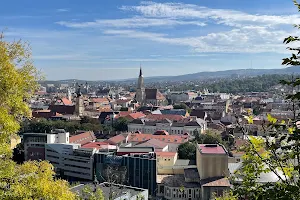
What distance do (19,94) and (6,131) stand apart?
1.80ft

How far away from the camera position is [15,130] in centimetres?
514

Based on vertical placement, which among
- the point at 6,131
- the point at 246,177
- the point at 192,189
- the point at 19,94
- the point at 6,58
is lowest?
the point at 192,189

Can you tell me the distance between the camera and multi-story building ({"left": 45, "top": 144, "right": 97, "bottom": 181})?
93.7 feet

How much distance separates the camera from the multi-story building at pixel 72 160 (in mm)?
28562

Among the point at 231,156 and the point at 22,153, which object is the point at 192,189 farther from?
the point at 22,153

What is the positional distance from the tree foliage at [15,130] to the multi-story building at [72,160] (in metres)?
23.4

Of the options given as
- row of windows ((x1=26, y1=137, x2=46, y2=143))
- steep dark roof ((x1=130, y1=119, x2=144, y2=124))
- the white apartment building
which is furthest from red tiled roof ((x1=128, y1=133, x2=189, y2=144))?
steep dark roof ((x1=130, y1=119, x2=144, y2=124))

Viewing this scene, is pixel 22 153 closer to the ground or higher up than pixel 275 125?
closer to the ground

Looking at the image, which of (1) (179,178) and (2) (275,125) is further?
(1) (179,178)

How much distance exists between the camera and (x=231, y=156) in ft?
101

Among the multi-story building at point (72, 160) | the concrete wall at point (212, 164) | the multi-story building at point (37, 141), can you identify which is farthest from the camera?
the multi-story building at point (37, 141)

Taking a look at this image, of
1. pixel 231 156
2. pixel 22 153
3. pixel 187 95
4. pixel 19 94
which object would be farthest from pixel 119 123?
pixel 187 95

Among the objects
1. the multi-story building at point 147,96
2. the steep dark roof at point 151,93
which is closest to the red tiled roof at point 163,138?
the multi-story building at point 147,96

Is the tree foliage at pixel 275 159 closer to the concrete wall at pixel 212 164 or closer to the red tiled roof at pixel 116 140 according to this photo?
the concrete wall at pixel 212 164
